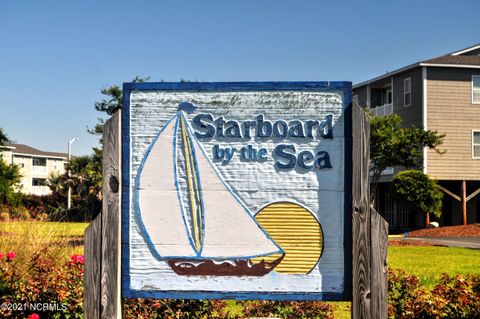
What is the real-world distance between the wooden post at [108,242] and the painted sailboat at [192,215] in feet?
0.69

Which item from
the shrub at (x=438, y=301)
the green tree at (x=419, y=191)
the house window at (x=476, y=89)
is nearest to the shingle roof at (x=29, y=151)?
the green tree at (x=419, y=191)

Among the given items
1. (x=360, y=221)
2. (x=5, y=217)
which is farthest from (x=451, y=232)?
(x=360, y=221)

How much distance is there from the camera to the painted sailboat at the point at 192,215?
4.83 m

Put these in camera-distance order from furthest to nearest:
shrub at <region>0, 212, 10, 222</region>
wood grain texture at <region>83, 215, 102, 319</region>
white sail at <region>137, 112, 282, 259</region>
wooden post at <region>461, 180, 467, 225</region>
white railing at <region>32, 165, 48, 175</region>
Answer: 1. white railing at <region>32, 165, 48, 175</region>
2. wooden post at <region>461, 180, 467, 225</region>
3. shrub at <region>0, 212, 10, 222</region>
4. wood grain texture at <region>83, 215, 102, 319</region>
5. white sail at <region>137, 112, 282, 259</region>

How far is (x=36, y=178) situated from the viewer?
294 ft

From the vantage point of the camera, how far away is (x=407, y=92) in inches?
1304

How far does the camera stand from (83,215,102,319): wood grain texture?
16.2ft

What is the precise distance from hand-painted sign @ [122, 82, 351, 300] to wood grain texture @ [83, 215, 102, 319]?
22 centimetres

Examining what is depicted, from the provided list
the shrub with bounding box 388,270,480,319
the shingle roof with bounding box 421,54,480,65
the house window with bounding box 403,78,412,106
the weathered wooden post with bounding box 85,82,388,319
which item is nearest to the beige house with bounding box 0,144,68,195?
the house window with bounding box 403,78,412,106

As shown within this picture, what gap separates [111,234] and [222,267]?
0.94 m

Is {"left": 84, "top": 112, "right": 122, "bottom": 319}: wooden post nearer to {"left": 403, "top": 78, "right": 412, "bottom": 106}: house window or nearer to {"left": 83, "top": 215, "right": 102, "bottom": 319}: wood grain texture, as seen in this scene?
{"left": 83, "top": 215, "right": 102, "bottom": 319}: wood grain texture

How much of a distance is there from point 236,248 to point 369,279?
107 centimetres

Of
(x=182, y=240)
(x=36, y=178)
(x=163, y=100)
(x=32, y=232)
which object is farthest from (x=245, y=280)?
(x=36, y=178)

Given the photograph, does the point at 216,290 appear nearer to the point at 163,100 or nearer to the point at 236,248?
the point at 236,248
